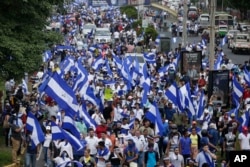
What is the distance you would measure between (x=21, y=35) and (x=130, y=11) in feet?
209

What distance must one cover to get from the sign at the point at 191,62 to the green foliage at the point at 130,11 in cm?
4872

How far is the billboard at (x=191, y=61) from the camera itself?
37688mm

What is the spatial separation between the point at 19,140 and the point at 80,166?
352 cm

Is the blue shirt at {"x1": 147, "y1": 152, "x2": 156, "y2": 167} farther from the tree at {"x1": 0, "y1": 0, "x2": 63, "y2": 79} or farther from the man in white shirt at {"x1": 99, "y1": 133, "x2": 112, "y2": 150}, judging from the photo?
the tree at {"x1": 0, "y1": 0, "x2": 63, "y2": 79}

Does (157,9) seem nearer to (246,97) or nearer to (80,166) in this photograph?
(246,97)

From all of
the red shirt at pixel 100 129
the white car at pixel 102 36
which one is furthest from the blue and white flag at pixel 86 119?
the white car at pixel 102 36

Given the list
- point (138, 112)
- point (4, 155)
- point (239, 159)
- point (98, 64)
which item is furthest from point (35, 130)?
point (98, 64)

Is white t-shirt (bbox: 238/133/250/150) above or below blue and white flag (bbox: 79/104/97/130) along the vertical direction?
below

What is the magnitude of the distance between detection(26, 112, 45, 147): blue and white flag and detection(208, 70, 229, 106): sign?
10.9m

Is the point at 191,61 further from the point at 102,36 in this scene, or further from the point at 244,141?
the point at 102,36

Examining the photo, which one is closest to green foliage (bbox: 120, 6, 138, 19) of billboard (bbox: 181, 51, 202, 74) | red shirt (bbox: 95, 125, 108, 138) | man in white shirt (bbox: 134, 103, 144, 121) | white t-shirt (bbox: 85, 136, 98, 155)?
billboard (bbox: 181, 51, 202, 74)

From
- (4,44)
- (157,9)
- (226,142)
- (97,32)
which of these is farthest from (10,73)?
(157,9)

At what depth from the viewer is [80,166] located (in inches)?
771

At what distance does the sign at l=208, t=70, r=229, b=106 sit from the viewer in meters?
31.6
